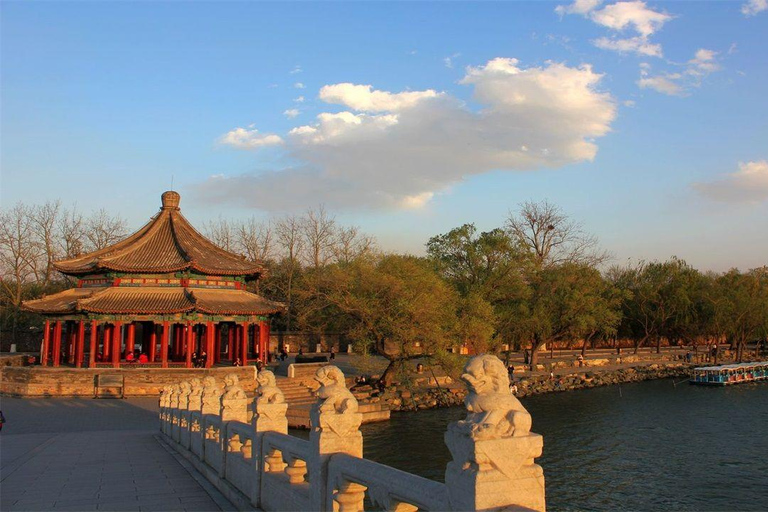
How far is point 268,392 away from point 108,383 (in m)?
23.5

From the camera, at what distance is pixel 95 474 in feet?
36.3

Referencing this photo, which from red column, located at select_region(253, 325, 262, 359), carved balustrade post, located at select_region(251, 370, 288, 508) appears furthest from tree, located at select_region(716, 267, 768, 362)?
carved balustrade post, located at select_region(251, 370, 288, 508)

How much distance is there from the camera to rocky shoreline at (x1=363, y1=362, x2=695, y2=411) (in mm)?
30969

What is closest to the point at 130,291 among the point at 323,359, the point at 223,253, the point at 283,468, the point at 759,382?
the point at 223,253

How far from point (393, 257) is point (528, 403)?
11708mm

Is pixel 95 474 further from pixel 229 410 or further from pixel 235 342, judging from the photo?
pixel 235 342

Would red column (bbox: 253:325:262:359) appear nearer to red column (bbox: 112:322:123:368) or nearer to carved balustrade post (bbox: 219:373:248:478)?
red column (bbox: 112:322:123:368)

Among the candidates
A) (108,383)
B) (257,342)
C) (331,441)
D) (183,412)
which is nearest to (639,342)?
(257,342)

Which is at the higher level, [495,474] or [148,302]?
[148,302]

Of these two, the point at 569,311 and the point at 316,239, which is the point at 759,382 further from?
the point at 316,239

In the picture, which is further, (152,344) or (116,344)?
(152,344)

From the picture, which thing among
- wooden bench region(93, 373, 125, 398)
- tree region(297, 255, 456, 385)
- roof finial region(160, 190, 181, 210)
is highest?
roof finial region(160, 190, 181, 210)

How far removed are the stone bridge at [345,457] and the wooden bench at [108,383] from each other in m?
18.9

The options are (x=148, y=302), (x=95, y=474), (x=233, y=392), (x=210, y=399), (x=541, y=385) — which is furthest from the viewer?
(x=541, y=385)
